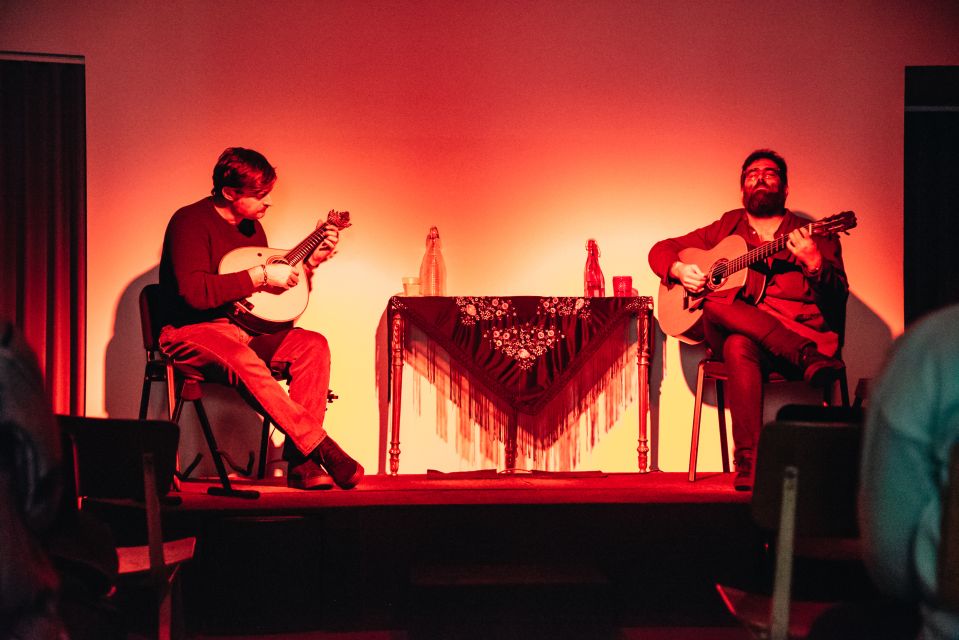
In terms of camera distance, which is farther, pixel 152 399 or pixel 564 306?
pixel 152 399

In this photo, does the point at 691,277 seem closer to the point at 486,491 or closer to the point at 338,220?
the point at 486,491

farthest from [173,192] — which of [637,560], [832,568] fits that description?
[832,568]

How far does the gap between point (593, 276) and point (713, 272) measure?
654 mm

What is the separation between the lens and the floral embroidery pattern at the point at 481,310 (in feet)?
13.8

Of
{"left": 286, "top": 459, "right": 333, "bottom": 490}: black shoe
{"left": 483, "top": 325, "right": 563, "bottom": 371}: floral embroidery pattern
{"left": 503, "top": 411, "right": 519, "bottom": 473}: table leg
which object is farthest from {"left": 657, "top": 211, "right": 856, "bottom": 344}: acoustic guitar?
{"left": 286, "top": 459, "right": 333, "bottom": 490}: black shoe

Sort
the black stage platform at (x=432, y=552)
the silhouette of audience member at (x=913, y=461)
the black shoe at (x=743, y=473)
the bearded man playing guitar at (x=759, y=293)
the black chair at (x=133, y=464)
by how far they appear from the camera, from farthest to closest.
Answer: the bearded man playing guitar at (x=759, y=293), the black shoe at (x=743, y=473), the black stage platform at (x=432, y=552), the black chair at (x=133, y=464), the silhouette of audience member at (x=913, y=461)

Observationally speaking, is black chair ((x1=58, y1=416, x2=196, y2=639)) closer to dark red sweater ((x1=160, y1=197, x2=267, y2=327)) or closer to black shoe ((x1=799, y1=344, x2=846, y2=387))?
dark red sweater ((x1=160, y1=197, x2=267, y2=327))

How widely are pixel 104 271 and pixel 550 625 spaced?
292 cm

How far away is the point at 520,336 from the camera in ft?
13.7

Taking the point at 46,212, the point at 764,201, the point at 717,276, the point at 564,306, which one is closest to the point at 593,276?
the point at 564,306

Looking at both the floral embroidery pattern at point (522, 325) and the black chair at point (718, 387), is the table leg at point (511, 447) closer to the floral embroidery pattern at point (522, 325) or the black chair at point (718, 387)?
the floral embroidery pattern at point (522, 325)

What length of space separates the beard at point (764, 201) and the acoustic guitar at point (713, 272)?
23 cm

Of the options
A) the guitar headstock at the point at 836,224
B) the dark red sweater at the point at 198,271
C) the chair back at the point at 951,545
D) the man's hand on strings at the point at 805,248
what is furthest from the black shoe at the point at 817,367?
the chair back at the point at 951,545

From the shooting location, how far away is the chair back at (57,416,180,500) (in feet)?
6.65
